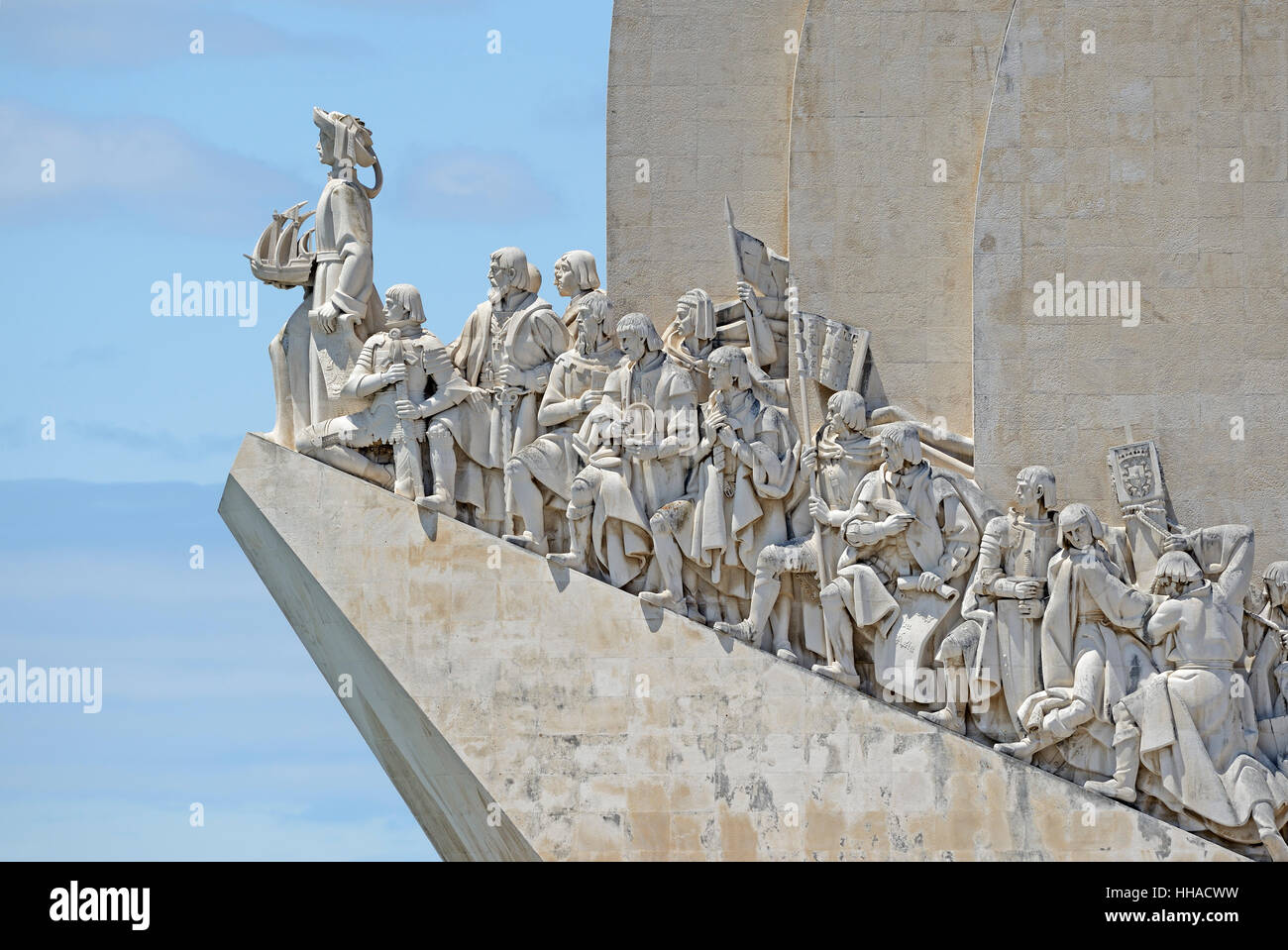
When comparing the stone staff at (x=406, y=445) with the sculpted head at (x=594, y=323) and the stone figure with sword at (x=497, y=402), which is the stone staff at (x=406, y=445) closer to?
the stone figure with sword at (x=497, y=402)

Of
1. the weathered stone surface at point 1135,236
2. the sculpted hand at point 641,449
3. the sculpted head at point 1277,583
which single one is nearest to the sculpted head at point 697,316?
the sculpted hand at point 641,449

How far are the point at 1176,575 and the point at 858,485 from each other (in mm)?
1977

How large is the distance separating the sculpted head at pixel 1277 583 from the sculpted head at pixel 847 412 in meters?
2.63

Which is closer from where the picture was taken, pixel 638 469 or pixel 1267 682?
pixel 1267 682

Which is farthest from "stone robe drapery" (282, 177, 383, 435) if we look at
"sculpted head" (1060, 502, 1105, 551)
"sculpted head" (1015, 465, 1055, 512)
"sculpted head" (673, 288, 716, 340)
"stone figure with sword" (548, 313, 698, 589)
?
"sculpted head" (1060, 502, 1105, 551)

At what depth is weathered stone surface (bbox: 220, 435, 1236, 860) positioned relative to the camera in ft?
48.9

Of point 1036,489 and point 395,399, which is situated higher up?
point 395,399

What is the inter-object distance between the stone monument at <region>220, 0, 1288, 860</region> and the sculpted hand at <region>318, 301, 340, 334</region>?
0.07 feet

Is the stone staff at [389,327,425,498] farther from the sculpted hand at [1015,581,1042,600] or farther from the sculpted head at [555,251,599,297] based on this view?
the sculpted hand at [1015,581,1042,600]

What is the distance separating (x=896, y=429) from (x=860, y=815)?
2.34 metres

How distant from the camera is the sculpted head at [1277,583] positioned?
49.2ft

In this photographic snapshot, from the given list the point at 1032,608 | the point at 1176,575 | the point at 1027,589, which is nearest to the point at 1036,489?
the point at 1027,589

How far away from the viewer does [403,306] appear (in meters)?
15.8

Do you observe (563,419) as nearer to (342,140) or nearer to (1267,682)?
(342,140)
